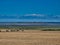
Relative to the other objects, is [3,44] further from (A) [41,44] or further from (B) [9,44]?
(A) [41,44]

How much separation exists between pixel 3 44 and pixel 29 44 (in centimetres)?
253

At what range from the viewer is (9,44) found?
2733 cm

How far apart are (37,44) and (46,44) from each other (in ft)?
2.82

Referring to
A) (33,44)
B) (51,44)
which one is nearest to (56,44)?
(51,44)

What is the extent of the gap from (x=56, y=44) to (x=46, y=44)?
3.30ft

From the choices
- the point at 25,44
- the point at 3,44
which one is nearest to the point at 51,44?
the point at 25,44

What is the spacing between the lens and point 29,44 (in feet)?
91.6

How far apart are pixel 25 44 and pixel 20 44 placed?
504mm

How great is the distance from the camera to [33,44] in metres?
27.7

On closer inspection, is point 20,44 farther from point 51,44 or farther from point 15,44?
point 51,44

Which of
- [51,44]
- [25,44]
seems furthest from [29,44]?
[51,44]

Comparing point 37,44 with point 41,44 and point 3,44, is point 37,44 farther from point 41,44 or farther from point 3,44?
point 3,44

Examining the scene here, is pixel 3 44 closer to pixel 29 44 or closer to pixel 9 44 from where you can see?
pixel 9 44

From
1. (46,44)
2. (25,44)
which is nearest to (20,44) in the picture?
(25,44)
